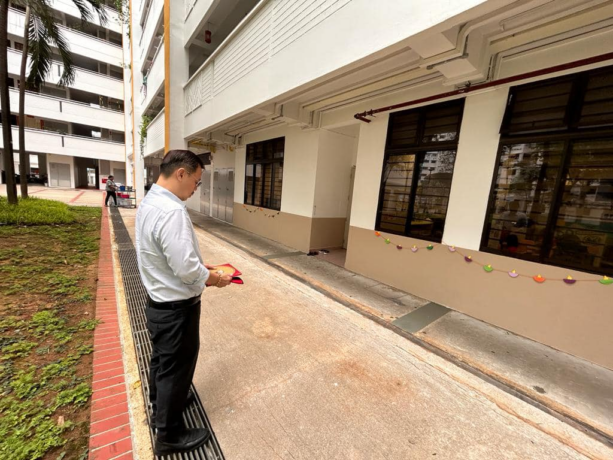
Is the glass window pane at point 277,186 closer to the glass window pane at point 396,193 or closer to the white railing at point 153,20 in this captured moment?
the glass window pane at point 396,193

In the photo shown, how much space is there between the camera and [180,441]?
159 cm

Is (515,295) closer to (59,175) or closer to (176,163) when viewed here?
(176,163)

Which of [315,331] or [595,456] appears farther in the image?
[315,331]

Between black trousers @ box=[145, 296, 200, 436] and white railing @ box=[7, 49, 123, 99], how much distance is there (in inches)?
1040

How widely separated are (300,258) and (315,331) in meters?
3.00

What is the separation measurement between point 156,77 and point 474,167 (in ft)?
41.1

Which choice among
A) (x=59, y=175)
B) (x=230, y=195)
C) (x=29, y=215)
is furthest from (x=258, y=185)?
(x=59, y=175)

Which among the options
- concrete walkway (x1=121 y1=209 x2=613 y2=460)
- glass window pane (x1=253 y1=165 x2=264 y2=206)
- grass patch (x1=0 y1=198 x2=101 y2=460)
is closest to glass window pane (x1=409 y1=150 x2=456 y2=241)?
concrete walkway (x1=121 y1=209 x2=613 y2=460)

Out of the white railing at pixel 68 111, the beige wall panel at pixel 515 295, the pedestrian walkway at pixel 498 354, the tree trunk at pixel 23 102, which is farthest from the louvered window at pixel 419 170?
the white railing at pixel 68 111

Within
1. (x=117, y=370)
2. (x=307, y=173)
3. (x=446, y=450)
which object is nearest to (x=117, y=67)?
(x=307, y=173)

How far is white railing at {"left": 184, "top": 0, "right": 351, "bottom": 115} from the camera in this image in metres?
3.76

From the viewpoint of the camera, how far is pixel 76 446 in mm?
1555

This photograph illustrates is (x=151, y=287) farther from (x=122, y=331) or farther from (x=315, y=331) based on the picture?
(x=315, y=331)

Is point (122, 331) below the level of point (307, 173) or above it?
below
